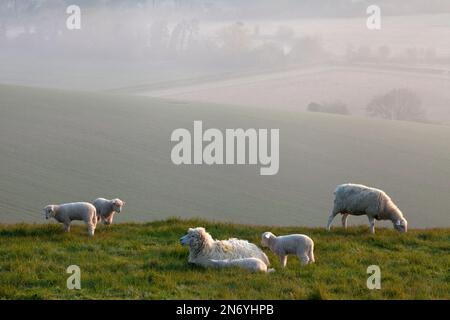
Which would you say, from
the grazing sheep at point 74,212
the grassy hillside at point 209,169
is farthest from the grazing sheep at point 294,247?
the grassy hillside at point 209,169

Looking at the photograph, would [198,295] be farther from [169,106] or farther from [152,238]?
[169,106]

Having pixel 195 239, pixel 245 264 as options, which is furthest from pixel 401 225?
pixel 195 239

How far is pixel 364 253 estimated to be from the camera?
14773 millimetres

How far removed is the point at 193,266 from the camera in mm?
13023

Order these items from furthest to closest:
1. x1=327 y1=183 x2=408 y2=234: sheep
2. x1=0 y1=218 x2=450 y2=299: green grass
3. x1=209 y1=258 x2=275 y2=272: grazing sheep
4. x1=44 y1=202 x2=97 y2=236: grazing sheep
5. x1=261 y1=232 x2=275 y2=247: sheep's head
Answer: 1. x1=327 y1=183 x2=408 y2=234: sheep
2. x1=44 y1=202 x2=97 y2=236: grazing sheep
3. x1=261 y1=232 x2=275 y2=247: sheep's head
4. x1=209 y1=258 x2=275 y2=272: grazing sheep
5. x1=0 y1=218 x2=450 y2=299: green grass

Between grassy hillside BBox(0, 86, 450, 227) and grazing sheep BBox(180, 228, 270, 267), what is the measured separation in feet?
59.2

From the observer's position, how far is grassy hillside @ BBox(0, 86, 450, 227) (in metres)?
39.8

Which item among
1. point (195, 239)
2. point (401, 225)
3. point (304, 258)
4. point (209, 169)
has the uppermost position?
point (209, 169)

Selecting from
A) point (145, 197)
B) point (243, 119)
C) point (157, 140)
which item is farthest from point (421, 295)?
point (243, 119)

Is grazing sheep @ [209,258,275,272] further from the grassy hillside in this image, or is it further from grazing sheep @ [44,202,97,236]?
the grassy hillside

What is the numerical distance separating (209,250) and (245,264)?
105 centimetres

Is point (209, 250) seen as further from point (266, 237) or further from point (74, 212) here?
point (74, 212)

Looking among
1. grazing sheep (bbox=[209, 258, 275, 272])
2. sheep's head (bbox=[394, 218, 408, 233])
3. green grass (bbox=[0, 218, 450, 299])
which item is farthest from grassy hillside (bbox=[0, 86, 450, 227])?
grazing sheep (bbox=[209, 258, 275, 272])
